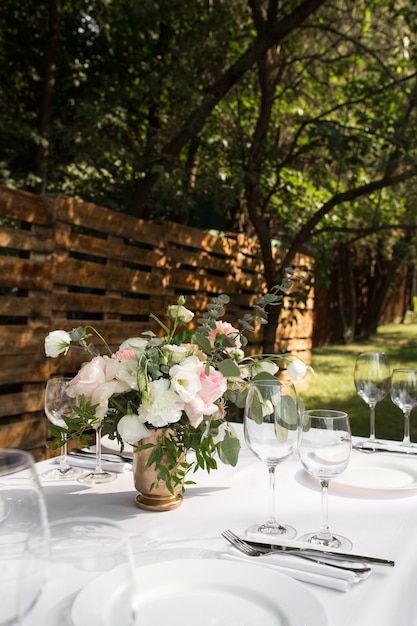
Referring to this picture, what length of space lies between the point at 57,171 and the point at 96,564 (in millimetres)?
5195

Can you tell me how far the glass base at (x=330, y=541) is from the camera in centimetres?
106

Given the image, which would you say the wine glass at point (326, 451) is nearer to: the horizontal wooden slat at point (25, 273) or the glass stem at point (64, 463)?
the glass stem at point (64, 463)

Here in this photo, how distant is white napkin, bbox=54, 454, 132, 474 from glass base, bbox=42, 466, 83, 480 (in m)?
0.03

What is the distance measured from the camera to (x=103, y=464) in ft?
4.94

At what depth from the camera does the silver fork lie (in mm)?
941

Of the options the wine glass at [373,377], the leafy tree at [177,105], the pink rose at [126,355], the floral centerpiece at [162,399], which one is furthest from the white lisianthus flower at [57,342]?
the leafy tree at [177,105]

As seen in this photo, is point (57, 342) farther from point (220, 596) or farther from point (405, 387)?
point (405, 387)

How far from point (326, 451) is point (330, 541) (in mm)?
157

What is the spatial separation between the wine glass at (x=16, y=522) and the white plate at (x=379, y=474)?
0.91 meters

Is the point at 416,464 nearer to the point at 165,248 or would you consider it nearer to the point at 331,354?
the point at 165,248

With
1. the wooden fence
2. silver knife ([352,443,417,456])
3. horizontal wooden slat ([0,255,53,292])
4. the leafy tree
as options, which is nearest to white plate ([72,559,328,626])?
silver knife ([352,443,417,456])

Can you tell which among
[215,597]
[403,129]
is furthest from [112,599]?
[403,129]

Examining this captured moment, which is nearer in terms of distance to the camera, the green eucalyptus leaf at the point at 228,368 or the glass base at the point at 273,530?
the glass base at the point at 273,530

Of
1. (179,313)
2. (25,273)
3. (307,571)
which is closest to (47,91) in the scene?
(25,273)
